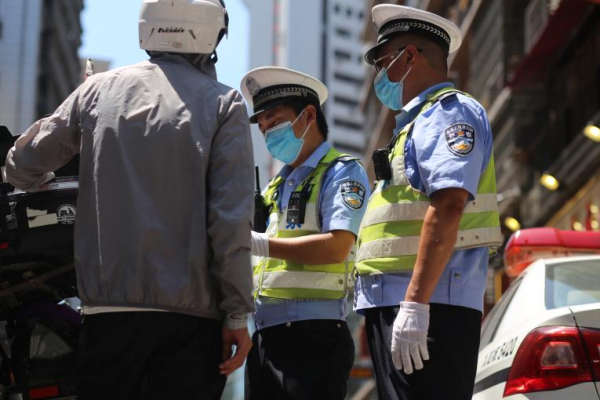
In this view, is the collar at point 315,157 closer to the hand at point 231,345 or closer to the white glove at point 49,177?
the white glove at point 49,177

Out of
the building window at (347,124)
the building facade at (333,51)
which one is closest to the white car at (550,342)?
the building facade at (333,51)

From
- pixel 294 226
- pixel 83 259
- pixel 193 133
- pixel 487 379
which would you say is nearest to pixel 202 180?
pixel 193 133

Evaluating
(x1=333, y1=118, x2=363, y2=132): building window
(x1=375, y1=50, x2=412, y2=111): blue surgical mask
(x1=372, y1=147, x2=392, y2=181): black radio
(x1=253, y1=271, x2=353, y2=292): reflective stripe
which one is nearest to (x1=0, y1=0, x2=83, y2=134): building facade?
(x1=253, y1=271, x2=353, y2=292): reflective stripe

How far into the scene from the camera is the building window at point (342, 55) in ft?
439

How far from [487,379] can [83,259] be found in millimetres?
2272

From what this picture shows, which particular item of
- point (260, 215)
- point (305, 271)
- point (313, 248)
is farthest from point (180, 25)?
point (260, 215)

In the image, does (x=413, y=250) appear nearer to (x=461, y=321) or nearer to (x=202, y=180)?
(x=461, y=321)

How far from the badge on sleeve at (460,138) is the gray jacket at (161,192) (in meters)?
0.82

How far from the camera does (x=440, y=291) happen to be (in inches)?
179

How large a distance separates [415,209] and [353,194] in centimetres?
93

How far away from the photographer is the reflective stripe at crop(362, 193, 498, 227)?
15.3ft

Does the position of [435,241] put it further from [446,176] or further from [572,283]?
[572,283]

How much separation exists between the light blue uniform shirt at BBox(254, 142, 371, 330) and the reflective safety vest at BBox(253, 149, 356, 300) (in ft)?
0.10

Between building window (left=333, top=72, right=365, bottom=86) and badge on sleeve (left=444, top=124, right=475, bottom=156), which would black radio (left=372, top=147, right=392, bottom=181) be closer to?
badge on sleeve (left=444, top=124, right=475, bottom=156)
